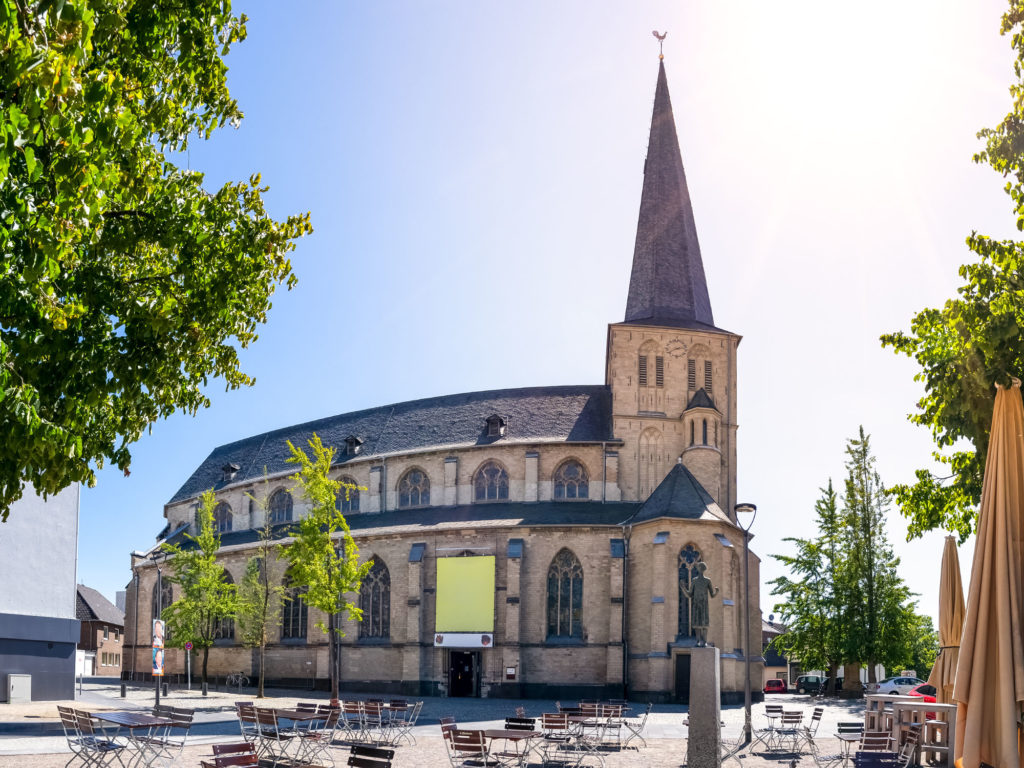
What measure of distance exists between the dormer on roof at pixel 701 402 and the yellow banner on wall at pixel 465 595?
11786mm

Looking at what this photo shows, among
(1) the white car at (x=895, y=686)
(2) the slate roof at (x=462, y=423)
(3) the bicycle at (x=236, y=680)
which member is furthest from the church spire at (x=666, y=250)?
(3) the bicycle at (x=236, y=680)

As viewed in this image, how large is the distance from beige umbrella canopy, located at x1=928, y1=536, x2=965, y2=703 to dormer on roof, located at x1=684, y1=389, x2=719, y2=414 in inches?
1102

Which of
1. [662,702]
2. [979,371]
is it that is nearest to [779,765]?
[979,371]

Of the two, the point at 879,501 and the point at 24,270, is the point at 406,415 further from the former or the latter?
the point at 24,270

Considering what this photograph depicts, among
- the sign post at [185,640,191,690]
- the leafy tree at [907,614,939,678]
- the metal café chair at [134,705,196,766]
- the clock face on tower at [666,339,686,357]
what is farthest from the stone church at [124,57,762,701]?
the leafy tree at [907,614,939,678]

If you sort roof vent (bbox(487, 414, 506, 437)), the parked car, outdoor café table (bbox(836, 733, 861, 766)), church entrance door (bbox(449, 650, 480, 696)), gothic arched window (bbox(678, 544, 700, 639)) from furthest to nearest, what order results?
the parked car → roof vent (bbox(487, 414, 506, 437)) → church entrance door (bbox(449, 650, 480, 696)) → gothic arched window (bbox(678, 544, 700, 639)) → outdoor café table (bbox(836, 733, 861, 766))

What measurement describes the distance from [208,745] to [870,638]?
124 ft

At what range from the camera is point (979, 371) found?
11.0m

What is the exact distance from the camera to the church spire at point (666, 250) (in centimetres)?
4881

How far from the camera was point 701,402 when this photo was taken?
46312mm

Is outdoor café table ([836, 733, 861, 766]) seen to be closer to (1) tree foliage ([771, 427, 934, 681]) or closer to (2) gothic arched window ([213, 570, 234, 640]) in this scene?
(1) tree foliage ([771, 427, 934, 681])

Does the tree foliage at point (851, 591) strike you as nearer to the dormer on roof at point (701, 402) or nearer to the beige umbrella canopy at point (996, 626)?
the dormer on roof at point (701, 402)

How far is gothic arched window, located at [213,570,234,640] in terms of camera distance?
53438mm

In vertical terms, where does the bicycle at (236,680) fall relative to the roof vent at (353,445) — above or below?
below
